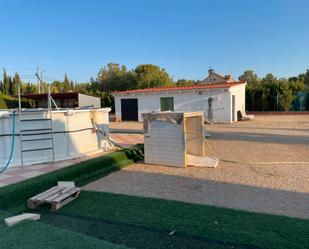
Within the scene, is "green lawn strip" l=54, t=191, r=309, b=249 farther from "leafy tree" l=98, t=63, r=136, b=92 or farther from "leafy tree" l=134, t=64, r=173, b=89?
"leafy tree" l=98, t=63, r=136, b=92

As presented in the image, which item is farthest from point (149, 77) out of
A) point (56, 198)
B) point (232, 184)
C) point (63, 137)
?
point (56, 198)

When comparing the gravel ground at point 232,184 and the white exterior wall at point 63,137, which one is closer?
the gravel ground at point 232,184

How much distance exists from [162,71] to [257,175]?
3851cm

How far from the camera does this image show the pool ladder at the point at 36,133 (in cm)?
671

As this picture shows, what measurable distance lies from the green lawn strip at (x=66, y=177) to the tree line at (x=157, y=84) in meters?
3.15

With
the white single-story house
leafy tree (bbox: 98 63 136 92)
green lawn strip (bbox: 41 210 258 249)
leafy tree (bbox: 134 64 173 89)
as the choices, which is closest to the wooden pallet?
green lawn strip (bbox: 41 210 258 249)

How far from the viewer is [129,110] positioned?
22.1m

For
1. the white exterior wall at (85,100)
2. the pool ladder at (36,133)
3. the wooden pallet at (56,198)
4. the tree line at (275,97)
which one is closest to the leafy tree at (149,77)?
the white exterior wall at (85,100)

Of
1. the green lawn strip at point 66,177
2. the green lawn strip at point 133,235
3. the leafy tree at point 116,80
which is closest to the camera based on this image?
the green lawn strip at point 133,235

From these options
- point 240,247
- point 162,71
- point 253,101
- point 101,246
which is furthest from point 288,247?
point 162,71

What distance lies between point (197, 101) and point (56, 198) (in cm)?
1598

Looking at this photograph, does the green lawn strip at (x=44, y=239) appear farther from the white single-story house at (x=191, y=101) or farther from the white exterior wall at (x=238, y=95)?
the white exterior wall at (x=238, y=95)

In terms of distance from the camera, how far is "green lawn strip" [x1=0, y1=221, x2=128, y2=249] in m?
2.96

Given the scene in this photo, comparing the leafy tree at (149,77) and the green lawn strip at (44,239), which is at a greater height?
the leafy tree at (149,77)
